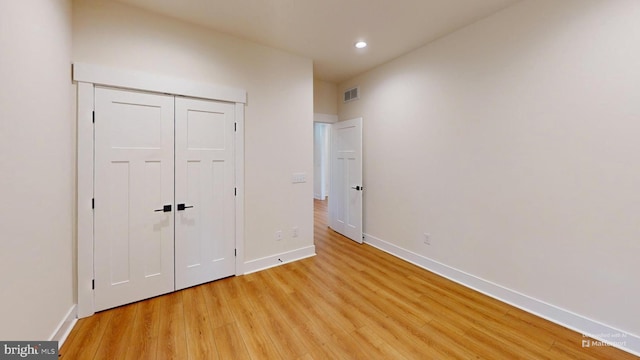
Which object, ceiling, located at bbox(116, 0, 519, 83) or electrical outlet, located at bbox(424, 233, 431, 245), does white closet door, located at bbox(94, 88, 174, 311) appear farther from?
electrical outlet, located at bbox(424, 233, 431, 245)

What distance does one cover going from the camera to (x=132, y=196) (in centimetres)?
234

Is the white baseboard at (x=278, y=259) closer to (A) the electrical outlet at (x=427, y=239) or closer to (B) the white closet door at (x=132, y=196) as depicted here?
(B) the white closet door at (x=132, y=196)

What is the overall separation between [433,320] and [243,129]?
2.88m

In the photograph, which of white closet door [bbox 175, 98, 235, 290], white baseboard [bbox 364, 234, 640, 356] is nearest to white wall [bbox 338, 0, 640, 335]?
white baseboard [bbox 364, 234, 640, 356]

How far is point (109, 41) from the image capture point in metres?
2.24

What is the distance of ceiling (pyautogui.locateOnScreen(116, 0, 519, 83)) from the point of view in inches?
91.4

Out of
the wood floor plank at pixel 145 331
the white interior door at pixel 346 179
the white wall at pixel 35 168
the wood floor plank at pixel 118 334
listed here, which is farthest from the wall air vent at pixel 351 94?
the wood floor plank at pixel 118 334

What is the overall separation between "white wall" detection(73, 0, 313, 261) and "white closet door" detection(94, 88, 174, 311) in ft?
1.41

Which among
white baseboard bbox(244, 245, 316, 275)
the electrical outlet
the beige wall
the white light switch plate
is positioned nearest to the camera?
white baseboard bbox(244, 245, 316, 275)

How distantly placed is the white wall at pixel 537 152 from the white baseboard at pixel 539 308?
62 mm

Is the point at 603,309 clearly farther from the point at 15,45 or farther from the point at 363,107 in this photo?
the point at 15,45

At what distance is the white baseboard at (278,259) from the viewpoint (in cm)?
306

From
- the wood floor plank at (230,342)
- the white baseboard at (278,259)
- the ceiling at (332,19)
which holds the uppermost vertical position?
the ceiling at (332,19)

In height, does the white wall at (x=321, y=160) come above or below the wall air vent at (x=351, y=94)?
below
